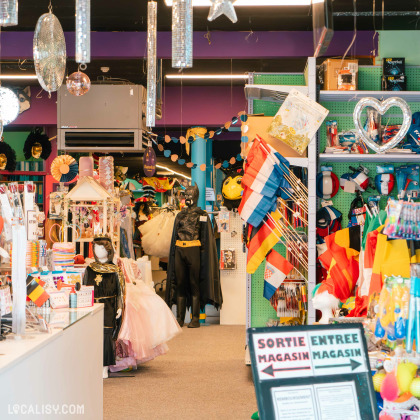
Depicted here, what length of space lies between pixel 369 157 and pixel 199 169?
192 inches

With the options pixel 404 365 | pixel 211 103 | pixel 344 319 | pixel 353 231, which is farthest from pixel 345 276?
pixel 211 103

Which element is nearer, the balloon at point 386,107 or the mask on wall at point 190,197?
the balloon at point 386,107

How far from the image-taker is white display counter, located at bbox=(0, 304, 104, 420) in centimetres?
236

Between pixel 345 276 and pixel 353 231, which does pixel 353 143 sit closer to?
pixel 353 231

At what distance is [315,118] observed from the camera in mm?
5082

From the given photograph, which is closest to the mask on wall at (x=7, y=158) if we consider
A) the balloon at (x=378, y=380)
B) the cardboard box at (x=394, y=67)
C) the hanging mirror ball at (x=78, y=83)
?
the hanging mirror ball at (x=78, y=83)

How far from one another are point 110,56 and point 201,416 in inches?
177

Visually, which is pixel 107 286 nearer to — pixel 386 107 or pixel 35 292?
pixel 35 292

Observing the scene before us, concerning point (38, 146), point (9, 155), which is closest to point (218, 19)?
point (38, 146)

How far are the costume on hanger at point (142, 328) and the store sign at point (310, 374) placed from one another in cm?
396

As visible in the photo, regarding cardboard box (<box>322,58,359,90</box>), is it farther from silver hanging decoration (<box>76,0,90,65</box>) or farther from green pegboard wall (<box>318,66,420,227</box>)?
silver hanging decoration (<box>76,0,90,65</box>)

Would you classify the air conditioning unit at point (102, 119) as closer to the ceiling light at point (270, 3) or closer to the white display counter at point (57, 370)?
the ceiling light at point (270, 3)

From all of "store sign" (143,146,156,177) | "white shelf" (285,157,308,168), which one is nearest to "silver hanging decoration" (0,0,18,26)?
"white shelf" (285,157,308,168)

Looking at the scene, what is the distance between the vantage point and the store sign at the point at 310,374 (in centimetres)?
193
